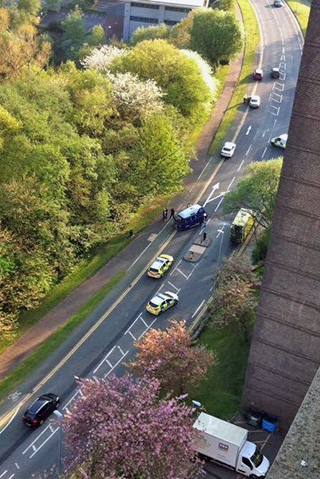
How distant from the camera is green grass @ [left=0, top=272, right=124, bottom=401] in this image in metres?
44.1

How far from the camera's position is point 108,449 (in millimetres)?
30641

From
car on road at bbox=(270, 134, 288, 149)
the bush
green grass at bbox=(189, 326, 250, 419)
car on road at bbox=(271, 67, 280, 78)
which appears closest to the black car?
green grass at bbox=(189, 326, 250, 419)

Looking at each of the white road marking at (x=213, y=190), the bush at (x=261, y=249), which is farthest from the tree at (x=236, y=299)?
the white road marking at (x=213, y=190)

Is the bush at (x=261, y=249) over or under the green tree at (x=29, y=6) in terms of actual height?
under

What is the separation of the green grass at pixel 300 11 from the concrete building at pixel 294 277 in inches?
3630

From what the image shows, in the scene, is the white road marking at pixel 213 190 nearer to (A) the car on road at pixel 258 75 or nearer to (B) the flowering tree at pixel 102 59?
(B) the flowering tree at pixel 102 59

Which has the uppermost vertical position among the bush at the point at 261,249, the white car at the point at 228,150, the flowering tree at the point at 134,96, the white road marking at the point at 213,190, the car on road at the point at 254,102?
the flowering tree at the point at 134,96

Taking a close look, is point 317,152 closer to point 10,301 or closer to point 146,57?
point 10,301

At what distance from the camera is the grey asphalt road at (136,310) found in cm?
3912

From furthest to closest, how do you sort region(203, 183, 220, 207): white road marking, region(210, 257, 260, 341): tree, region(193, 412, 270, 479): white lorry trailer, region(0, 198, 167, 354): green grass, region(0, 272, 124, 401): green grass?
region(203, 183, 220, 207): white road marking, region(0, 198, 167, 354): green grass, region(0, 272, 124, 401): green grass, region(210, 257, 260, 341): tree, region(193, 412, 270, 479): white lorry trailer

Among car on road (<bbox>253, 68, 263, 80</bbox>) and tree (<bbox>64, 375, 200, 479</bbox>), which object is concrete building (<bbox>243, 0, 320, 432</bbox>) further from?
car on road (<bbox>253, 68, 263, 80</bbox>)

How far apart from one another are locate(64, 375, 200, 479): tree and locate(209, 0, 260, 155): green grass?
46.7m

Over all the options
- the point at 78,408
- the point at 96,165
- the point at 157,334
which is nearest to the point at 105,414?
the point at 78,408

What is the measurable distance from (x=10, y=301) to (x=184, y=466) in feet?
73.4
